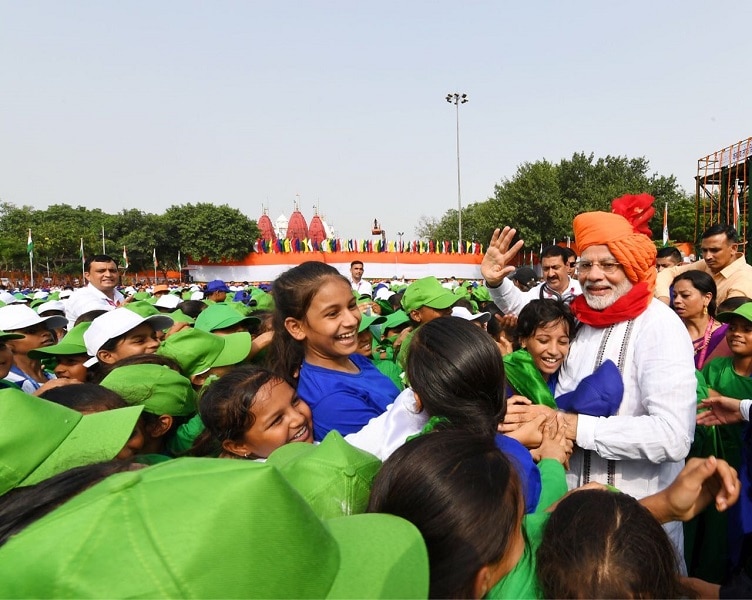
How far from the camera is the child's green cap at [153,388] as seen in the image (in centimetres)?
216

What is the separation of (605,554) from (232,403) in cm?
131

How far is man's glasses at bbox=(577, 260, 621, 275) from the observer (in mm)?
2049

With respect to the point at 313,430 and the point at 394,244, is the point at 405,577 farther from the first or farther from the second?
the point at 394,244

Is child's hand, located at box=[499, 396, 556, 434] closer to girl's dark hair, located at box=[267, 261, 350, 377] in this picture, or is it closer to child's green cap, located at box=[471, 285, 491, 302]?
girl's dark hair, located at box=[267, 261, 350, 377]

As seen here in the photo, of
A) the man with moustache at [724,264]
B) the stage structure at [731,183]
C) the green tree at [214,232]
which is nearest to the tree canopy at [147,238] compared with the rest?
the green tree at [214,232]

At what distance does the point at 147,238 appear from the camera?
4359cm

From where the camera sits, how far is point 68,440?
1.36m

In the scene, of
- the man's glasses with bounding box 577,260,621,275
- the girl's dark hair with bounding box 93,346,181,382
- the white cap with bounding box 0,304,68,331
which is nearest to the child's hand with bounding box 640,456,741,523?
the man's glasses with bounding box 577,260,621,275

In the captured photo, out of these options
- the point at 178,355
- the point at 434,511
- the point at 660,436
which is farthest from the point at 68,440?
the point at 660,436

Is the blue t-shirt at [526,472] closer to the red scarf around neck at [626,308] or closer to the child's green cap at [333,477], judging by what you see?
the child's green cap at [333,477]

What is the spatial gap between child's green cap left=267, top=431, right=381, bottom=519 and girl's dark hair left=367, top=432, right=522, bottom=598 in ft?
0.43

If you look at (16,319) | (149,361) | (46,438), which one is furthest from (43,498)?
(16,319)

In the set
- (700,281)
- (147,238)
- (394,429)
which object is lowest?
(394,429)

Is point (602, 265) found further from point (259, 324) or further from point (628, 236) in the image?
point (259, 324)
